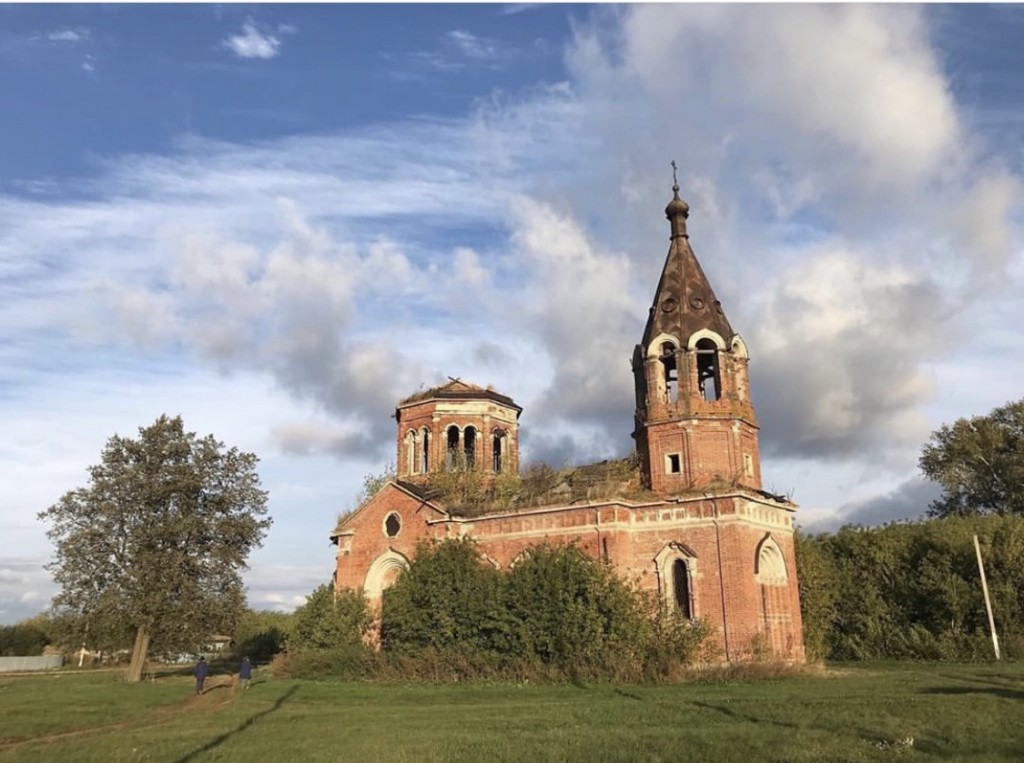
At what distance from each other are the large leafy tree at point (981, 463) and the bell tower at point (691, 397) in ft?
73.7

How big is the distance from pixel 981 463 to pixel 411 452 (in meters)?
30.8

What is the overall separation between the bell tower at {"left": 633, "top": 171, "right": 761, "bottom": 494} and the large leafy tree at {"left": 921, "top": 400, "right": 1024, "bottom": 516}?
885 inches

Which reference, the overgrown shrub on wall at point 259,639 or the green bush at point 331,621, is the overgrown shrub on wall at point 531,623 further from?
the overgrown shrub on wall at point 259,639

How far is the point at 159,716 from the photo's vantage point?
64.8ft

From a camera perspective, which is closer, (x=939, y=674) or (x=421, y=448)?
(x=939, y=674)

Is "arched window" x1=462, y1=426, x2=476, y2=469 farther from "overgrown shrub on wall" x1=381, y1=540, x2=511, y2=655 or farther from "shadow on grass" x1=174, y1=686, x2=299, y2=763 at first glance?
"shadow on grass" x1=174, y1=686, x2=299, y2=763

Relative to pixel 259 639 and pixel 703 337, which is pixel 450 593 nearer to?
pixel 703 337

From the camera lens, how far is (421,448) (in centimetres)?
3606

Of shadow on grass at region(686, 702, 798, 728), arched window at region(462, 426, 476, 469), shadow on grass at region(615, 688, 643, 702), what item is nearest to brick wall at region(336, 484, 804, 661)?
shadow on grass at region(615, 688, 643, 702)

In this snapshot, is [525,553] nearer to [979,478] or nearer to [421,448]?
[421,448]

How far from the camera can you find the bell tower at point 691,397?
28.5 m

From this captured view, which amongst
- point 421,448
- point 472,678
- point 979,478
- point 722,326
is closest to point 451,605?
point 472,678

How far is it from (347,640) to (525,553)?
7324mm

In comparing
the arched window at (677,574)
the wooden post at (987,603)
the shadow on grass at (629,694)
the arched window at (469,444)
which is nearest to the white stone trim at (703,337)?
the arched window at (677,574)
